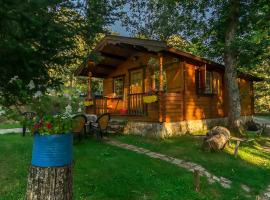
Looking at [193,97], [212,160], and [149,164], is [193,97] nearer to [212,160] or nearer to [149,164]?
[212,160]

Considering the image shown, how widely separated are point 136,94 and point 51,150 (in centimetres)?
989

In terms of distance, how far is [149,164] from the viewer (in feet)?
Result: 25.1

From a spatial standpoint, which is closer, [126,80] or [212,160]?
[212,160]

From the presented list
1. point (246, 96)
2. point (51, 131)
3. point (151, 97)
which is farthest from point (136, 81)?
point (51, 131)

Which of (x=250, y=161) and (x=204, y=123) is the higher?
(x=204, y=123)

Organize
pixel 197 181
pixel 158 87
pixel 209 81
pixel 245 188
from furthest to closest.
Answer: pixel 209 81, pixel 158 87, pixel 245 188, pixel 197 181

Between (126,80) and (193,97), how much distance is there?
4.14m

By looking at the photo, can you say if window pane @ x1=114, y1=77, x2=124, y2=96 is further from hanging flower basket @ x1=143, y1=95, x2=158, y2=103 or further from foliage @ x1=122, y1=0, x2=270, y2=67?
hanging flower basket @ x1=143, y1=95, x2=158, y2=103

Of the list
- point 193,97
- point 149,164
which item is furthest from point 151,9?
point 149,164

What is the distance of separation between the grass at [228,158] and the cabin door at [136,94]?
1847 millimetres

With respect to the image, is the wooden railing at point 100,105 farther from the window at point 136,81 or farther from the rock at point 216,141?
the rock at point 216,141

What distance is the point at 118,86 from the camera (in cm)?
1712

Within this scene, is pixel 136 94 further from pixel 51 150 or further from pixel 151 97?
pixel 51 150

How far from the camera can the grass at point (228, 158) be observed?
23.6 ft
